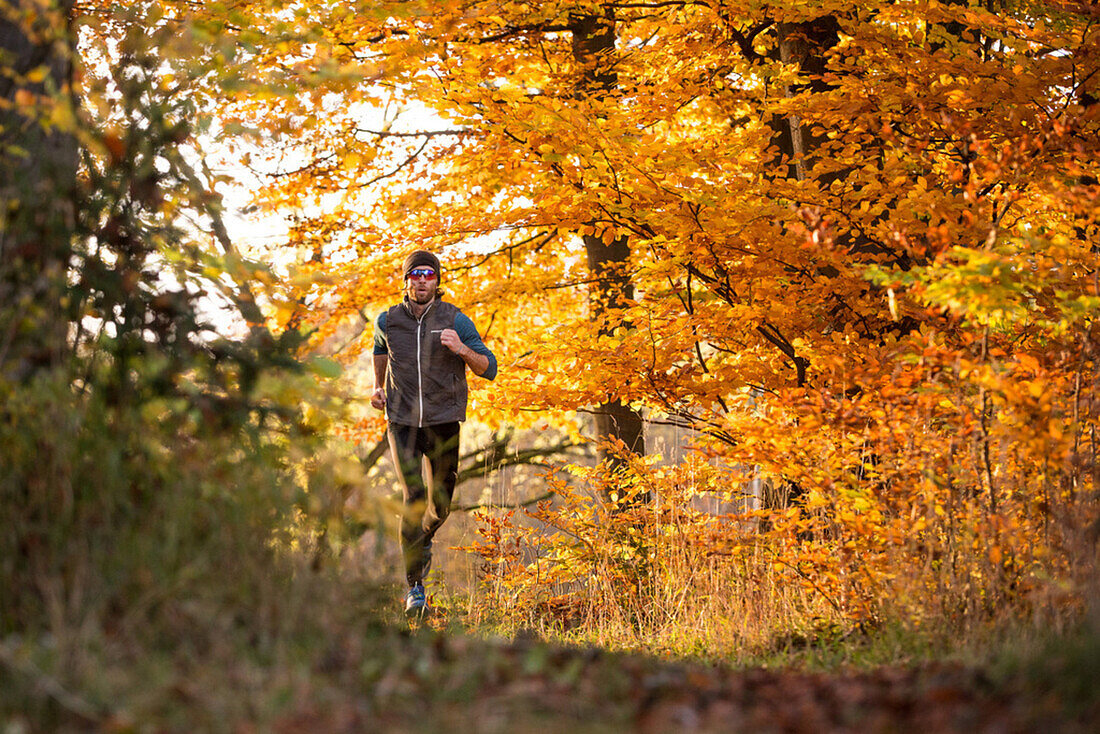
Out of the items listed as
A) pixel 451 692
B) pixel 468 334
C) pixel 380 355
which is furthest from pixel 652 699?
pixel 380 355

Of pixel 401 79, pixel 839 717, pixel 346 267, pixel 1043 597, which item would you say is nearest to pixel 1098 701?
pixel 839 717

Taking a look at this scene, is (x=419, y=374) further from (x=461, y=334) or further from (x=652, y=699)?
(x=652, y=699)

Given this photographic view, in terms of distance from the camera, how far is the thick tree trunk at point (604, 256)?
8711 mm

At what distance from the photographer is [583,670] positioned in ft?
10.3

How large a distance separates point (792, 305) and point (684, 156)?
4.30ft

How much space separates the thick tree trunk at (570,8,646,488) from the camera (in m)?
8.71

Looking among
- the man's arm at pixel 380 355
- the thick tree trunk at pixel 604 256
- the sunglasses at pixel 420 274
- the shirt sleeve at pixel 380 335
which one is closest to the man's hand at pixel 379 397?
the man's arm at pixel 380 355

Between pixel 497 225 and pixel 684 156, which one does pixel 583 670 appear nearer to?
pixel 684 156

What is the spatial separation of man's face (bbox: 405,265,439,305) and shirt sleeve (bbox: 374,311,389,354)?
0.25m

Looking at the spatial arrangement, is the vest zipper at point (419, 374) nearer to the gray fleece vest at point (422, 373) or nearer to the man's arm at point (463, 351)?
the gray fleece vest at point (422, 373)

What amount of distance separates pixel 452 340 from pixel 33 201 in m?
2.54

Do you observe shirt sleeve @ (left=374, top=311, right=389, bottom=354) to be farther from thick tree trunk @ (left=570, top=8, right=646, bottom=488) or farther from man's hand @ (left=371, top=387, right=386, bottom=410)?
thick tree trunk @ (left=570, top=8, right=646, bottom=488)

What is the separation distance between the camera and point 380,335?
589cm

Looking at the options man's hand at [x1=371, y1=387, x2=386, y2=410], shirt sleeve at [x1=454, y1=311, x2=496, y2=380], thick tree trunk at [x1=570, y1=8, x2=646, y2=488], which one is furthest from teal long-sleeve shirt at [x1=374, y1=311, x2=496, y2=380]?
thick tree trunk at [x1=570, y1=8, x2=646, y2=488]
